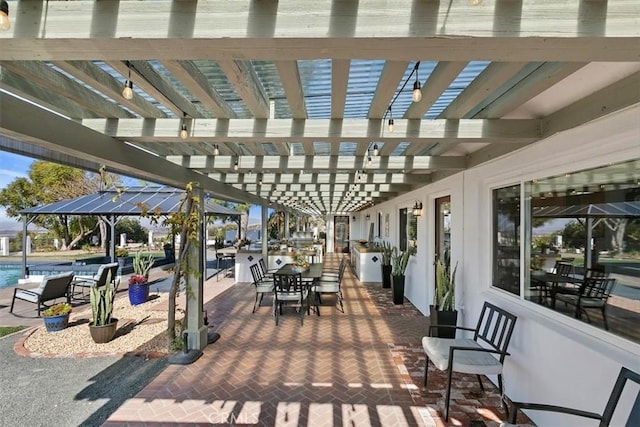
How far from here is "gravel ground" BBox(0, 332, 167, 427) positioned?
2875mm

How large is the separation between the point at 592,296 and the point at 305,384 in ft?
9.02

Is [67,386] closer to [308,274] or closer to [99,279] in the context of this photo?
[308,274]

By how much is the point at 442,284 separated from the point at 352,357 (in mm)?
1607

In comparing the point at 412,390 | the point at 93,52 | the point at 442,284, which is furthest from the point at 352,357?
the point at 93,52

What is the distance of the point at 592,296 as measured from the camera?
2457 mm

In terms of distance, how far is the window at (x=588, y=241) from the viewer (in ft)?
6.96

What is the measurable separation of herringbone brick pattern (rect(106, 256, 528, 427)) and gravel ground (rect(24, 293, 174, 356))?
0.90 m

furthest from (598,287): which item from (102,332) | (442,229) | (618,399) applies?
(102,332)

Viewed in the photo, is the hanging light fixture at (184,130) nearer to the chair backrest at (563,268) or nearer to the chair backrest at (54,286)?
the chair backrest at (563,268)

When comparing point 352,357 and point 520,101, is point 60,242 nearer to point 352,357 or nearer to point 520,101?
point 352,357

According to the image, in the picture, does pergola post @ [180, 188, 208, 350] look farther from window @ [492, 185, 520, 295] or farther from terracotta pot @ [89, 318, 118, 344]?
window @ [492, 185, 520, 295]

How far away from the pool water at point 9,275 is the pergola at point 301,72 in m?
11.6

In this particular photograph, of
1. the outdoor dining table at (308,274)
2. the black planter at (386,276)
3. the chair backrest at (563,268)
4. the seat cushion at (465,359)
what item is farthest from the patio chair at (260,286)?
the chair backrest at (563,268)

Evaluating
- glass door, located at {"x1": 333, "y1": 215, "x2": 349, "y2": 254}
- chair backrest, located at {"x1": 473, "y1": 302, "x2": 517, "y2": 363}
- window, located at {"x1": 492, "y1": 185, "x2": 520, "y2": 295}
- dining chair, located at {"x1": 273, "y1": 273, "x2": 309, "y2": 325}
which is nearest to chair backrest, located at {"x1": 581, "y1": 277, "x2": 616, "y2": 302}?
chair backrest, located at {"x1": 473, "y1": 302, "x2": 517, "y2": 363}
